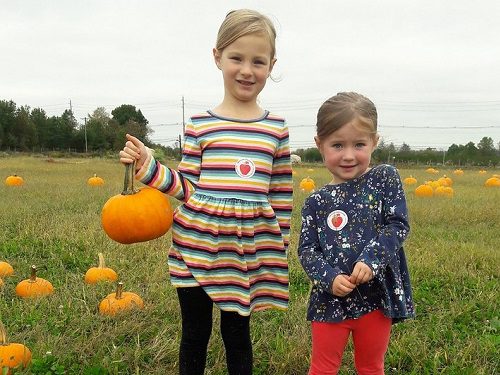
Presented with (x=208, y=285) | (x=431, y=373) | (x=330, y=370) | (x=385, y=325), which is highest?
(x=208, y=285)

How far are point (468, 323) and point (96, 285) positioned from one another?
283 cm

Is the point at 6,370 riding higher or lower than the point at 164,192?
lower

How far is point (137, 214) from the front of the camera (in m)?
2.47

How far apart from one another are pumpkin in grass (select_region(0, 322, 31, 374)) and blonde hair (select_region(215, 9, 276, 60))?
197 cm

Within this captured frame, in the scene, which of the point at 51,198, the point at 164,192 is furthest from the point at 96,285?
the point at 51,198

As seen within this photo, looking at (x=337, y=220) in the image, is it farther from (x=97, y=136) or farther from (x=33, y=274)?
(x=97, y=136)

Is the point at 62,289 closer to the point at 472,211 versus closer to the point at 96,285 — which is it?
the point at 96,285

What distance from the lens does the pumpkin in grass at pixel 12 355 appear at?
105 inches

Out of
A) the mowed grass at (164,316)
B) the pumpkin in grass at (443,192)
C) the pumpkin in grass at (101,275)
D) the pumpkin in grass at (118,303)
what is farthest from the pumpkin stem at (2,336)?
the pumpkin in grass at (443,192)

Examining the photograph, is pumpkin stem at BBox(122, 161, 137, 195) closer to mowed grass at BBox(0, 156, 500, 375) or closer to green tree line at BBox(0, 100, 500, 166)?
mowed grass at BBox(0, 156, 500, 375)

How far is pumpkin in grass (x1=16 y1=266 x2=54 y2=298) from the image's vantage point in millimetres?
3801

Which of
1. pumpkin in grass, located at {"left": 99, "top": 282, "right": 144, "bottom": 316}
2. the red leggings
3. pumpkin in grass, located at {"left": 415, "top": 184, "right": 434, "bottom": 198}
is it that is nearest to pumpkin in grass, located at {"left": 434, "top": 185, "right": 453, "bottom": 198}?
pumpkin in grass, located at {"left": 415, "top": 184, "right": 434, "bottom": 198}

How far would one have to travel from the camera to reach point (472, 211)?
331 inches

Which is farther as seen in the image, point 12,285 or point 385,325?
point 12,285
